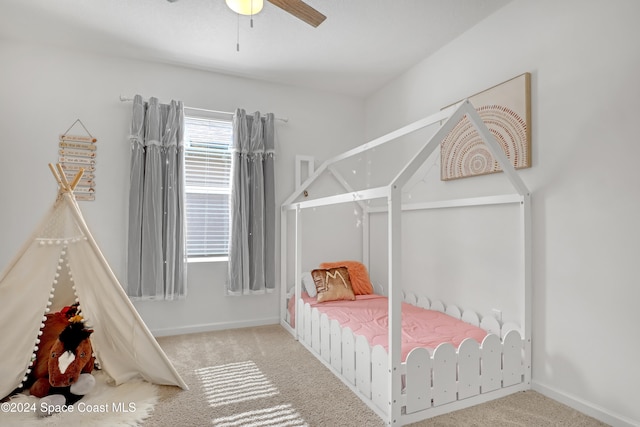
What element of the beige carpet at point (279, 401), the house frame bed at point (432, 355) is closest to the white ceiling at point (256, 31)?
the house frame bed at point (432, 355)

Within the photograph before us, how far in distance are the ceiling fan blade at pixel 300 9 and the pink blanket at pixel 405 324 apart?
68.1 inches

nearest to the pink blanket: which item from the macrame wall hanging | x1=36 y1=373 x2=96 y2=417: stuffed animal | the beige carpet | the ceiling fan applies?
the beige carpet

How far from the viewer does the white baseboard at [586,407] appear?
5.61 feet

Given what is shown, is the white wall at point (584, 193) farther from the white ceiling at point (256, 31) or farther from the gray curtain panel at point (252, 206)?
the gray curtain panel at point (252, 206)

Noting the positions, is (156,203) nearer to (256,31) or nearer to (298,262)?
(298,262)

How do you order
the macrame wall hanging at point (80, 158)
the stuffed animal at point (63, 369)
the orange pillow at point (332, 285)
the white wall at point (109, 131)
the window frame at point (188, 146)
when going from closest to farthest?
1. the stuffed animal at point (63, 369)
2. the white wall at point (109, 131)
3. the macrame wall hanging at point (80, 158)
4. the orange pillow at point (332, 285)
5. the window frame at point (188, 146)

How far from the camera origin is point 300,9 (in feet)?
5.52

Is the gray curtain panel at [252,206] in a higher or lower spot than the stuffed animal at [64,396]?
higher

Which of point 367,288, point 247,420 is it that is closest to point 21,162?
point 247,420

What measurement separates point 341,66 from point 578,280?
246cm

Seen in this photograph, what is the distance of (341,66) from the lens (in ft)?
10.6

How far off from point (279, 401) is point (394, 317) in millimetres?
848

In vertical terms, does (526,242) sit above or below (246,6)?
below

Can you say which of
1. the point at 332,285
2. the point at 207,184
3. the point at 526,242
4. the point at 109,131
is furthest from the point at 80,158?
the point at 526,242
